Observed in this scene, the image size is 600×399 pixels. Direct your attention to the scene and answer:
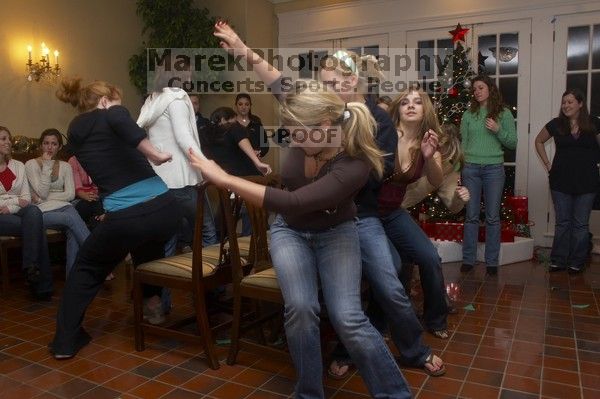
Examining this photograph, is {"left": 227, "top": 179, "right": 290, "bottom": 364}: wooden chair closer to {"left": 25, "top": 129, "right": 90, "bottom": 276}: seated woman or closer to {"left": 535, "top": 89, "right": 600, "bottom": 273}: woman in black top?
{"left": 25, "top": 129, "right": 90, "bottom": 276}: seated woman

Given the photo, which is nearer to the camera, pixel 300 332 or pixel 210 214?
pixel 300 332

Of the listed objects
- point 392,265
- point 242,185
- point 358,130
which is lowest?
point 392,265

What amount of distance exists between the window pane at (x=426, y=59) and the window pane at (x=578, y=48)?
4.47 ft

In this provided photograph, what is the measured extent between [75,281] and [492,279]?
10.1ft

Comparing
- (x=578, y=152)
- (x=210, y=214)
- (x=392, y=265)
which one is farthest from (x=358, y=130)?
(x=578, y=152)

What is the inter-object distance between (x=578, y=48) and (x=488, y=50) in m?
0.85

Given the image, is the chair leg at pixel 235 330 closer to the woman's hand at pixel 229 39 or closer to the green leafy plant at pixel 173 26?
the woman's hand at pixel 229 39

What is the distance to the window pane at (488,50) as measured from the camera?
18.1 feet

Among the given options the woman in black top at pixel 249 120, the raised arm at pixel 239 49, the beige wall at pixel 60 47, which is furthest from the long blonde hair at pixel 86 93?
the beige wall at pixel 60 47

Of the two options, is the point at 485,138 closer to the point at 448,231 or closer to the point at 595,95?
the point at 448,231

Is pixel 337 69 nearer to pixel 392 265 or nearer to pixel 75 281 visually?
pixel 392 265

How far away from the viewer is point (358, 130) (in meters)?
1.92

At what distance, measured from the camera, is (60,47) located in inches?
212

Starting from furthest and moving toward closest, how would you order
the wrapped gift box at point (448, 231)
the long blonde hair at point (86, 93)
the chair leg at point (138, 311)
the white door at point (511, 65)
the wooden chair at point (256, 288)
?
the white door at point (511, 65) → the wrapped gift box at point (448, 231) → the chair leg at point (138, 311) → the long blonde hair at point (86, 93) → the wooden chair at point (256, 288)
